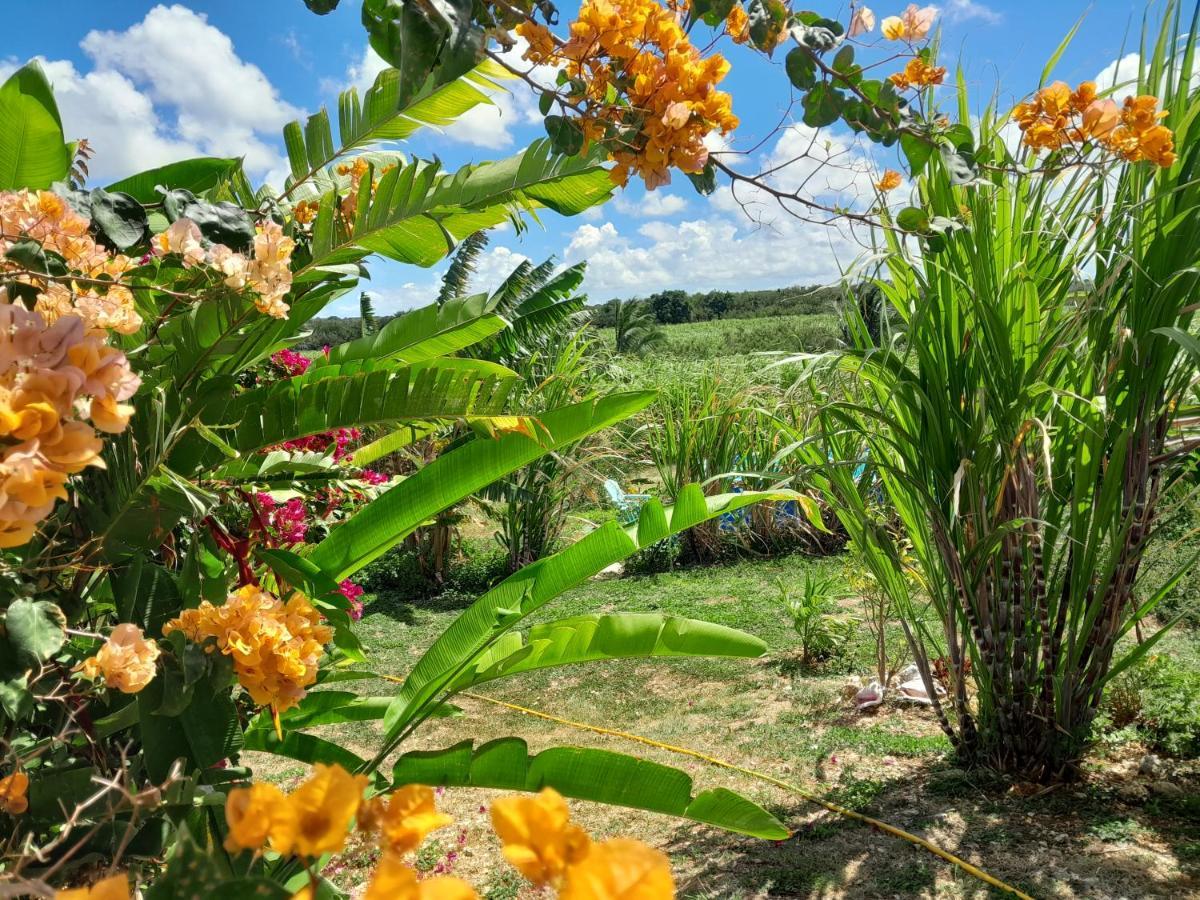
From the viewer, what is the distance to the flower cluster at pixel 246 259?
1182 millimetres

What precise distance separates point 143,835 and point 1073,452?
2.60 meters

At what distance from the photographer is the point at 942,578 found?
2.73 m

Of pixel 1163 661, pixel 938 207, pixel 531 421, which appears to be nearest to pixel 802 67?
pixel 531 421

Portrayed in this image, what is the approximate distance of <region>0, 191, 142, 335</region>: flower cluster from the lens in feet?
3.45

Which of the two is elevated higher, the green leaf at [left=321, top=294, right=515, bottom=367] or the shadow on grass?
the green leaf at [left=321, top=294, right=515, bottom=367]

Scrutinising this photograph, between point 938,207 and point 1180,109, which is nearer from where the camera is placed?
point 1180,109

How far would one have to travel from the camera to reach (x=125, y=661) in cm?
91

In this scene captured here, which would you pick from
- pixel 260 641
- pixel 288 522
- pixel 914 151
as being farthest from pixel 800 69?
pixel 288 522

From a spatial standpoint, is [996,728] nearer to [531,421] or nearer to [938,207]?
[938,207]

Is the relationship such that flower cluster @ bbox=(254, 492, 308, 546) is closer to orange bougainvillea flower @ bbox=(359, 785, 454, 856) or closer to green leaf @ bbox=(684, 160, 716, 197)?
green leaf @ bbox=(684, 160, 716, 197)

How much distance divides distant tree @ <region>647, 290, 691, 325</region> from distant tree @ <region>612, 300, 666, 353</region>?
93.2ft

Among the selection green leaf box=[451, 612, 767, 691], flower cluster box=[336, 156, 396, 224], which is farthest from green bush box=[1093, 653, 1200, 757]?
flower cluster box=[336, 156, 396, 224]

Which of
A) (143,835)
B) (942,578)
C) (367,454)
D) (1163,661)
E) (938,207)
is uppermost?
(938,207)

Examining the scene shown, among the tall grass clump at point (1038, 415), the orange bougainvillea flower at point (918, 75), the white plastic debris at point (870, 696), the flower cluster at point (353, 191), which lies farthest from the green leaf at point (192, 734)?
the white plastic debris at point (870, 696)
